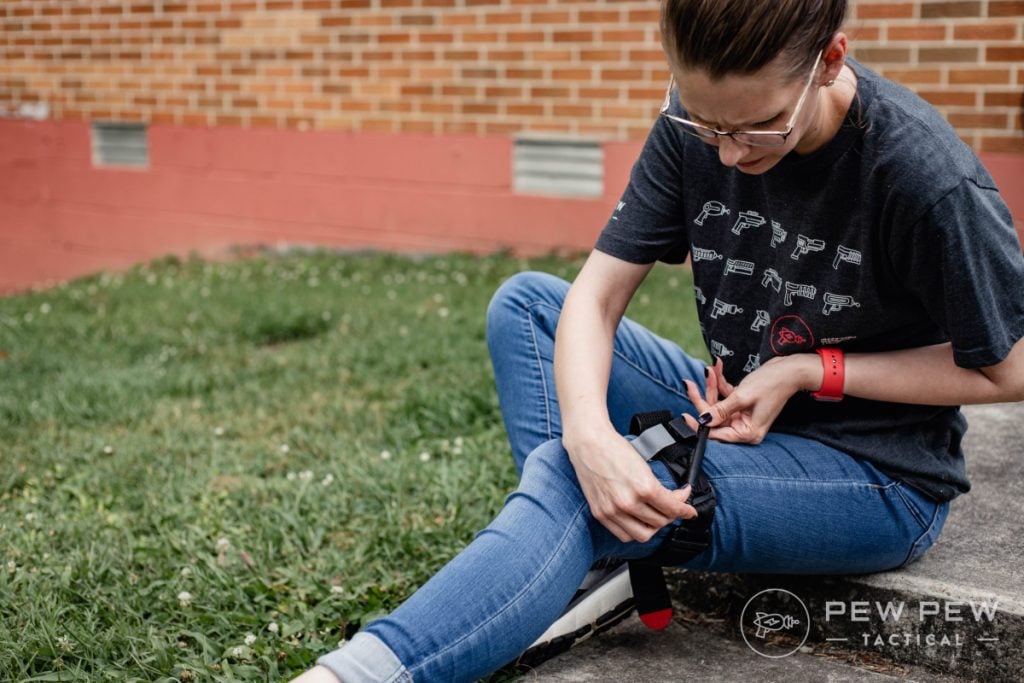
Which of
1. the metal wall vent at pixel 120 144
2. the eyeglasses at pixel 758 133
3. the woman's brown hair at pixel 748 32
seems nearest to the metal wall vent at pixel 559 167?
the metal wall vent at pixel 120 144

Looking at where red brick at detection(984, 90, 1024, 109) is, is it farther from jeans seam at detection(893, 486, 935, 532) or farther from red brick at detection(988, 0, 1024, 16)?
jeans seam at detection(893, 486, 935, 532)

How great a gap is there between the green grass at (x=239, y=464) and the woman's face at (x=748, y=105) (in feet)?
4.06

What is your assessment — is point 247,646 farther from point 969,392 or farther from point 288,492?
point 969,392

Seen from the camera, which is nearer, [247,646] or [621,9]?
[247,646]

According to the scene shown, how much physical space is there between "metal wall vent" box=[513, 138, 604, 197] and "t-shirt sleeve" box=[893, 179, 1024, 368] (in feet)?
14.0

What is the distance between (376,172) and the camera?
262 inches

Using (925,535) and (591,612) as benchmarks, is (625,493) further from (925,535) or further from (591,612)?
(925,535)

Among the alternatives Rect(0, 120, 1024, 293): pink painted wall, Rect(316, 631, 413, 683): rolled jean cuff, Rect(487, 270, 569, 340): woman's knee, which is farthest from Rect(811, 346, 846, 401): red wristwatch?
Rect(0, 120, 1024, 293): pink painted wall

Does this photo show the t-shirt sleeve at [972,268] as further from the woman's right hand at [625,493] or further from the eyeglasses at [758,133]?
the woman's right hand at [625,493]

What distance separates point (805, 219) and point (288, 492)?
167cm

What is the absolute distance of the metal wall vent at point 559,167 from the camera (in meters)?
5.94

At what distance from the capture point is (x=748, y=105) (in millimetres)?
1658

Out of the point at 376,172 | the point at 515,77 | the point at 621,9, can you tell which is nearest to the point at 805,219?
the point at 621,9

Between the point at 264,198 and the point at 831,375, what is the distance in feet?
18.9
